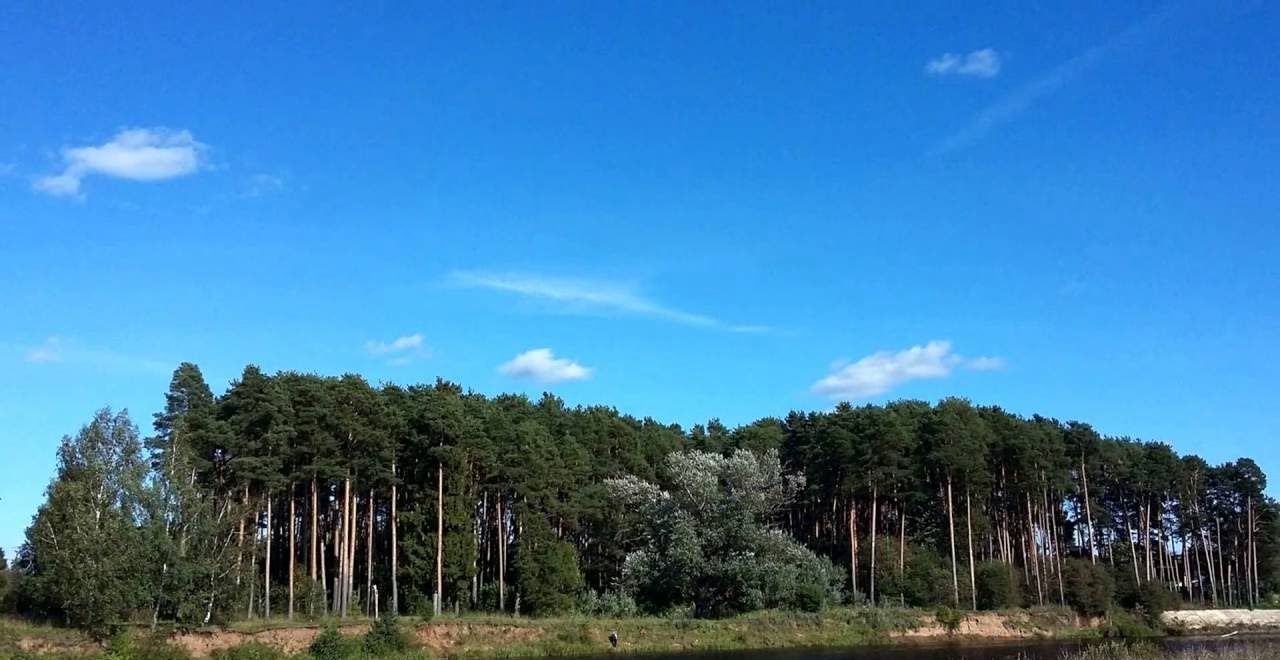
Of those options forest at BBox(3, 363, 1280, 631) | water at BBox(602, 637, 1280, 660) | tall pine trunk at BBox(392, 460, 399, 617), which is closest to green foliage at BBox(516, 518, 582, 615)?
forest at BBox(3, 363, 1280, 631)

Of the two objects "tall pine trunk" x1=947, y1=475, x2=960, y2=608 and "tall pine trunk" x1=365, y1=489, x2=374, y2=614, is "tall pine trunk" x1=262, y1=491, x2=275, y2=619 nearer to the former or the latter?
"tall pine trunk" x1=365, y1=489, x2=374, y2=614

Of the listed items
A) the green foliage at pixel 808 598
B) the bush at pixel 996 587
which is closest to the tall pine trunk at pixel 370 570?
the green foliage at pixel 808 598

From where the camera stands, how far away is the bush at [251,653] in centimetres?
4841

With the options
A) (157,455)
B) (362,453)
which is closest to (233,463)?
(157,455)

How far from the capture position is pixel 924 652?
60.2 metres

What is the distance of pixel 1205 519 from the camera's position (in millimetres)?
106750

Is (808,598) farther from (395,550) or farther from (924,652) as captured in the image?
(395,550)

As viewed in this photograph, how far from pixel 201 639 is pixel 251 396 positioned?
1746 cm

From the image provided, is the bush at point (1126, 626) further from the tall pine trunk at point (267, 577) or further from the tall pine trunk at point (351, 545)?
the tall pine trunk at point (267, 577)

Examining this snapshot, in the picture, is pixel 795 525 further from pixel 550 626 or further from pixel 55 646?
pixel 55 646

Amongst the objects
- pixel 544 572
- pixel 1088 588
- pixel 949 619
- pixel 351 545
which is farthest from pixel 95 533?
pixel 1088 588

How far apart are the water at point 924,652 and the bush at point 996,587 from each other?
11.5 m

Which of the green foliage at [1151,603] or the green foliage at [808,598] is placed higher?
the green foliage at [808,598]

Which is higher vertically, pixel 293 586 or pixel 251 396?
pixel 251 396
